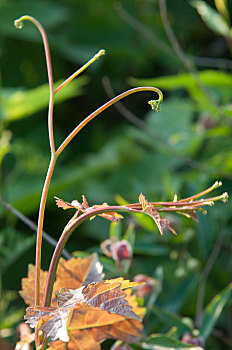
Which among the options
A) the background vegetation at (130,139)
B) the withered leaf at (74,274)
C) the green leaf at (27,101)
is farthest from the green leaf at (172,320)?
the green leaf at (27,101)

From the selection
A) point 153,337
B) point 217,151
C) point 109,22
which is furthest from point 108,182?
point 153,337

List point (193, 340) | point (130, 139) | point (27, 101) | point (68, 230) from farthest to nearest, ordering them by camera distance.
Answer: point (130, 139)
point (27, 101)
point (193, 340)
point (68, 230)

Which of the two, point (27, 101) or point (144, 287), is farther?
point (27, 101)

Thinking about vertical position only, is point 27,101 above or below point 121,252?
above

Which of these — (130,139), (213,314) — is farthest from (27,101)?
(213,314)

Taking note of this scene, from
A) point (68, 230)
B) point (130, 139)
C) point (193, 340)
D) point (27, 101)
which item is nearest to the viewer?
point (68, 230)

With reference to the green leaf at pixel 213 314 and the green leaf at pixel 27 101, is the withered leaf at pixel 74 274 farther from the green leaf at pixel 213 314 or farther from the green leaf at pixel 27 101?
the green leaf at pixel 27 101

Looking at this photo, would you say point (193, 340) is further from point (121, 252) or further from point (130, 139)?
point (130, 139)

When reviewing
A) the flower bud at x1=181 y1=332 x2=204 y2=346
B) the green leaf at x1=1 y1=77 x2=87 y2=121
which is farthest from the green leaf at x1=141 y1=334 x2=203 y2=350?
the green leaf at x1=1 y1=77 x2=87 y2=121
